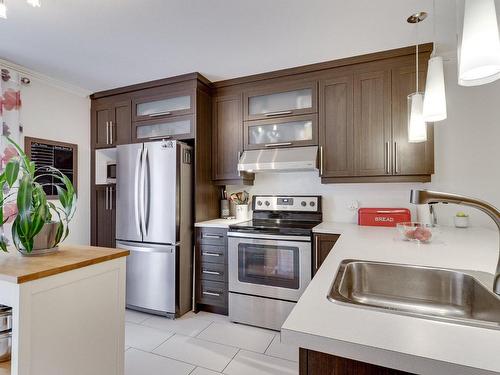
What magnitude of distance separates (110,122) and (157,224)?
1.53m

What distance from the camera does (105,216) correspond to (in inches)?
132

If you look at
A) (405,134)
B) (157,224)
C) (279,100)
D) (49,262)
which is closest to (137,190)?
(157,224)

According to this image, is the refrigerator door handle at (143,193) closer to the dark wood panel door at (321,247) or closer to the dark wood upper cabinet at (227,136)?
the dark wood upper cabinet at (227,136)

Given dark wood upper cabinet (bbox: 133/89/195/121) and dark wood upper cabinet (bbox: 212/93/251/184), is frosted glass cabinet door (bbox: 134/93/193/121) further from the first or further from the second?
dark wood upper cabinet (bbox: 212/93/251/184)

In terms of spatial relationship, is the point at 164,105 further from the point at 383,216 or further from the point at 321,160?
the point at 383,216

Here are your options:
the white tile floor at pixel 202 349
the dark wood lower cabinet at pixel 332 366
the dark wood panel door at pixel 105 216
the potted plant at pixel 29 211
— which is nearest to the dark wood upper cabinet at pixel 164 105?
the dark wood panel door at pixel 105 216

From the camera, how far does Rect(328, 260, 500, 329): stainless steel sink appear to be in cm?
95

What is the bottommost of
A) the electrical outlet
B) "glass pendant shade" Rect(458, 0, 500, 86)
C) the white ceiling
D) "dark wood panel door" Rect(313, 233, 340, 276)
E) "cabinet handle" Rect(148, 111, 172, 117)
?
"dark wood panel door" Rect(313, 233, 340, 276)

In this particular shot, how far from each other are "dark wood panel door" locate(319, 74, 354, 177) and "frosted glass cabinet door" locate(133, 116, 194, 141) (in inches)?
53.8

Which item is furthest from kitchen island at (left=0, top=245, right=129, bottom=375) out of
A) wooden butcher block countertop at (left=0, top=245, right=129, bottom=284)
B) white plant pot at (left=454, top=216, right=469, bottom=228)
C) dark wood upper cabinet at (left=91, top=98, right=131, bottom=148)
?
white plant pot at (left=454, top=216, right=469, bottom=228)

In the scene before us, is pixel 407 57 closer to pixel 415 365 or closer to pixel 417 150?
pixel 417 150

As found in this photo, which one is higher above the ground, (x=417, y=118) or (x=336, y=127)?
(x=336, y=127)

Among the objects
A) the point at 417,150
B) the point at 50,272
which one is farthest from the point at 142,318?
the point at 417,150

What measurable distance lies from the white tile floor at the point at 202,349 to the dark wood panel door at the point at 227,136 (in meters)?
1.51
